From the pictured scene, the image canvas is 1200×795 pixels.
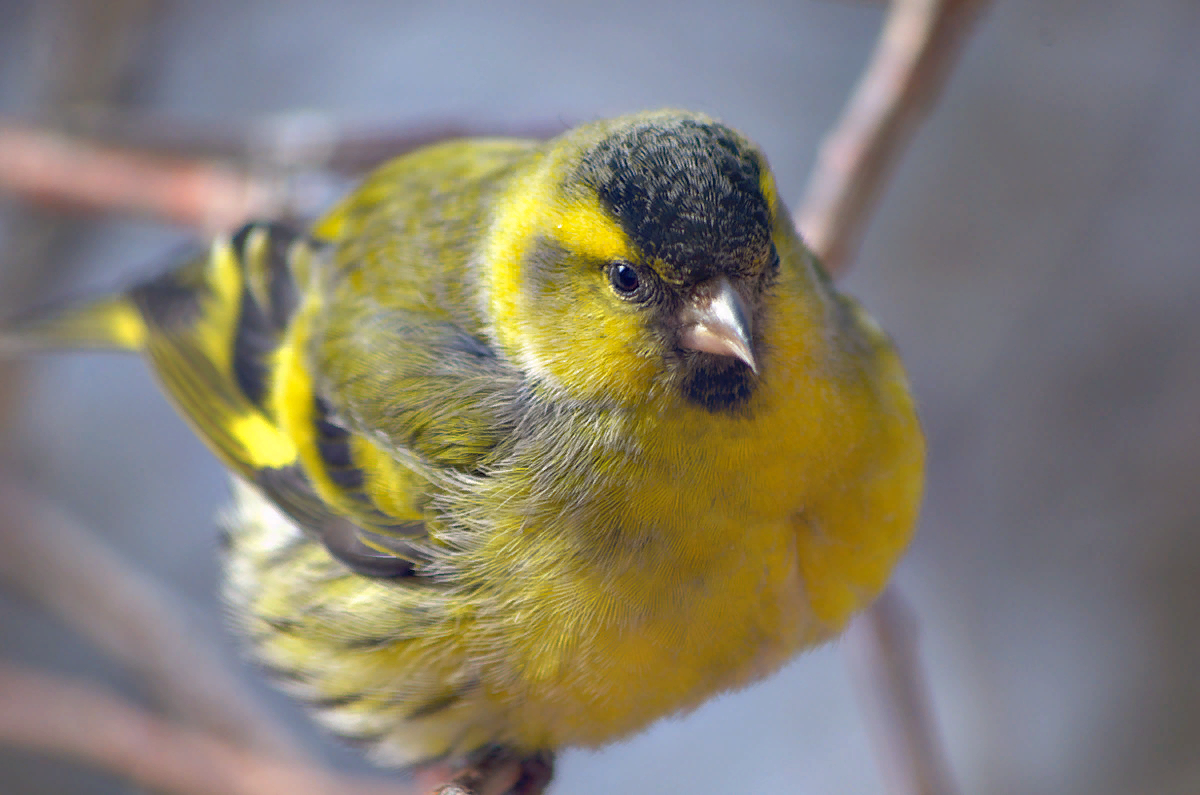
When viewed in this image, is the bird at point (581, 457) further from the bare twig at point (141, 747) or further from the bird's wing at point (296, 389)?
the bare twig at point (141, 747)

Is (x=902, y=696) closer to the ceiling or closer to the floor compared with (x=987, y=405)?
closer to the floor

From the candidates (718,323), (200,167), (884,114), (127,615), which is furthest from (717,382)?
(127,615)

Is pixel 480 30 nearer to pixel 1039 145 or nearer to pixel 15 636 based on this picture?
pixel 1039 145

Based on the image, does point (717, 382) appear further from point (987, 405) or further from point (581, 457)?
point (987, 405)

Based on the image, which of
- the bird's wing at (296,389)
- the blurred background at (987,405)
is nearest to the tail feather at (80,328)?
the bird's wing at (296,389)

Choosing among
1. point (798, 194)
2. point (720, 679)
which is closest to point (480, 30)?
point (798, 194)
